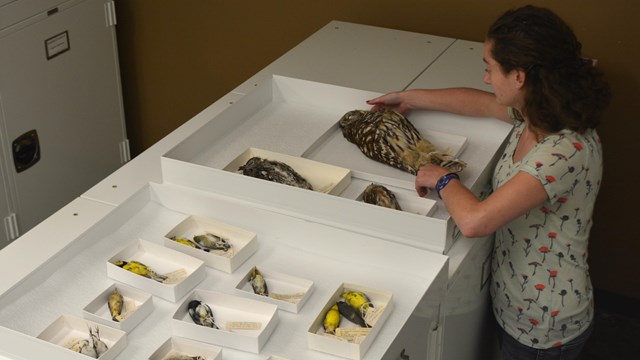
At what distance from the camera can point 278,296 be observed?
5.39 ft

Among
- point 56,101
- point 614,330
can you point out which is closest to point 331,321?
point 614,330

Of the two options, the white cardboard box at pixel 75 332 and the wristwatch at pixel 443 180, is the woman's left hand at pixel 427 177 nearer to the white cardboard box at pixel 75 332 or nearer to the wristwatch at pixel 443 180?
the wristwatch at pixel 443 180

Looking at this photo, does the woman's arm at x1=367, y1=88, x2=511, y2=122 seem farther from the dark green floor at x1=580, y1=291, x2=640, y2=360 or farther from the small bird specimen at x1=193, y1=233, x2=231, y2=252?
the dark green floor at x1=580, y1=291, x2=640, y2=360

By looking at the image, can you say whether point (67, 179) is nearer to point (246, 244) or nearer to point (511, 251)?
point (246, 244)

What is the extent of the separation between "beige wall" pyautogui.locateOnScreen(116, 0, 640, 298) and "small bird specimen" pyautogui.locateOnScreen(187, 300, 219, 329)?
5.23ft

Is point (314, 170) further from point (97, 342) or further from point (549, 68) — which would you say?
point (97, 342)

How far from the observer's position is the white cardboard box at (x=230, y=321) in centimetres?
150

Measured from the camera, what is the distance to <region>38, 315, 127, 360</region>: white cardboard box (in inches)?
59.1

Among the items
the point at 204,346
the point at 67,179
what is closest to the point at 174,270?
the point at 204,346

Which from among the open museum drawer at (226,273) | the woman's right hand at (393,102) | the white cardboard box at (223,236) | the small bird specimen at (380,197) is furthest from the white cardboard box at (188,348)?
the woman's right hand at (393,102)

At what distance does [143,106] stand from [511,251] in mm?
2037

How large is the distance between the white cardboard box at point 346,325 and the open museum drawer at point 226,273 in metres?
0.02

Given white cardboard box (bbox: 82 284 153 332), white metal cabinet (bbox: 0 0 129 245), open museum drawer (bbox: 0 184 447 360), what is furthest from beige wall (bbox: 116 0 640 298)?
white cardboard box (bbox: 82 284 153 332)

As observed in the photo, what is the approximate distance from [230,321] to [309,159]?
1.87 ft
